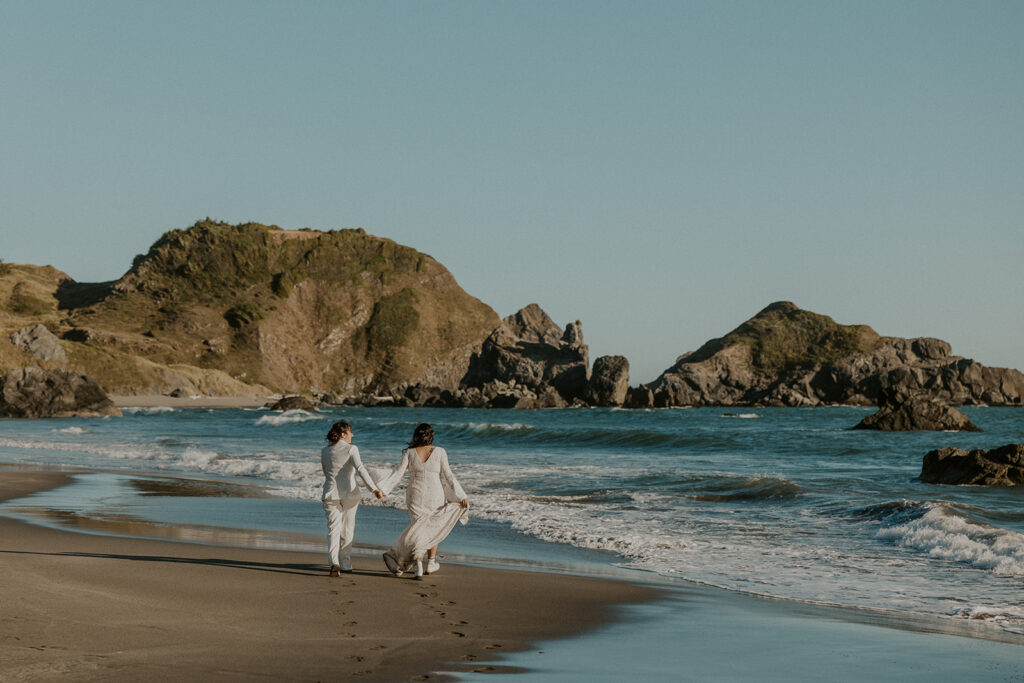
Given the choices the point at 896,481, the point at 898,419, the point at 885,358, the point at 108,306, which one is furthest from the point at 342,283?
the point at 896,481

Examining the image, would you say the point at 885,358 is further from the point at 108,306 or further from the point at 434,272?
the point at 108,306

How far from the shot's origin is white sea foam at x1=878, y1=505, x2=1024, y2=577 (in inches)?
396

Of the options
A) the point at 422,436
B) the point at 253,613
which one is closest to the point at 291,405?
the point at 422,436

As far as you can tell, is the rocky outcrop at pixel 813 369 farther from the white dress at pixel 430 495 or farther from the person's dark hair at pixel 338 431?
the person's dark hair at pixel 338 431

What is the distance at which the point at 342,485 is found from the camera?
888 cm

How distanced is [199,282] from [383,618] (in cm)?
14807

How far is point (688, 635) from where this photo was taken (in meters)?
6.53

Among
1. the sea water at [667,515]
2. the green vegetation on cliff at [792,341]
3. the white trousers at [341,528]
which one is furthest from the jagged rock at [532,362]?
the white trousers at [341,528]

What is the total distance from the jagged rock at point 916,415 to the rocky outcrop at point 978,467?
20669 millimetres

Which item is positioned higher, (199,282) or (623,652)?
(199,282)

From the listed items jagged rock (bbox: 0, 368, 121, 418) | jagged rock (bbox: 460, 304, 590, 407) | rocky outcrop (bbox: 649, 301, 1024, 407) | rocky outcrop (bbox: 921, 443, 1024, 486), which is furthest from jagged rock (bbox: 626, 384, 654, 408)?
rocky outcrop (bbox: 921, 443, 1024, 486)

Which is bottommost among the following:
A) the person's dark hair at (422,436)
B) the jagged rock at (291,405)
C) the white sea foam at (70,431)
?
the white sea foam at (70,431)

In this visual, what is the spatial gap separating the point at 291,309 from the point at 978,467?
13482cm

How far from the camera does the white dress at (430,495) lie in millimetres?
8828
